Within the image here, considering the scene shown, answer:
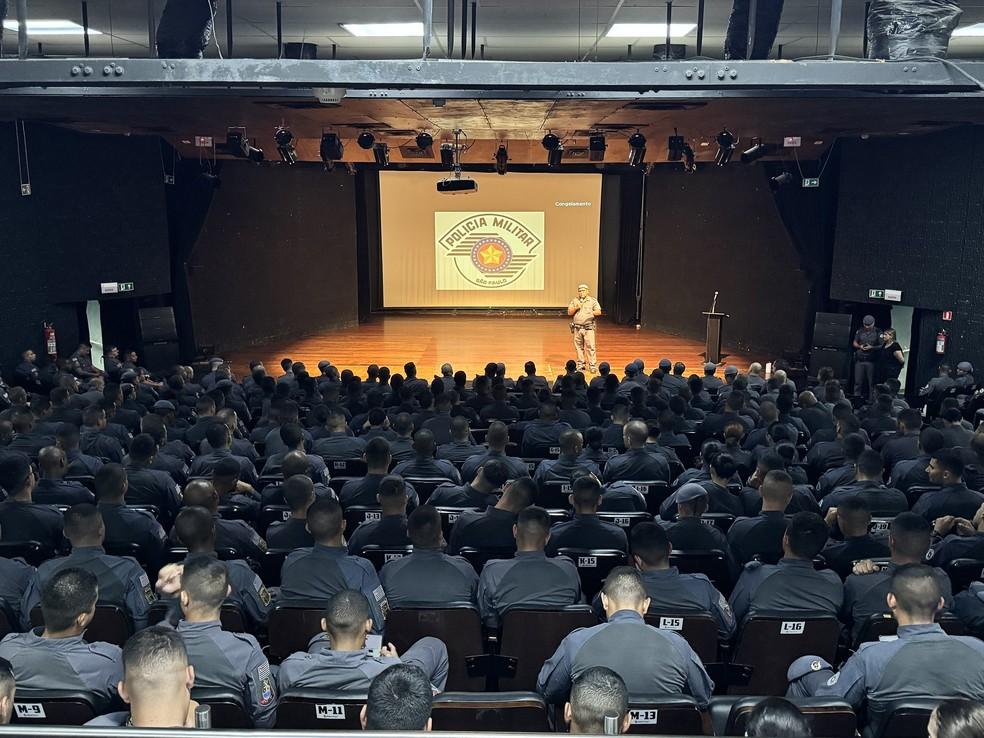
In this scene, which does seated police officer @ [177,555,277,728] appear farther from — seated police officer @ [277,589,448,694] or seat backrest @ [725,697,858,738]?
seat backrest @ [725,697,858,738]

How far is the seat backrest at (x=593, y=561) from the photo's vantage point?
15.8ft

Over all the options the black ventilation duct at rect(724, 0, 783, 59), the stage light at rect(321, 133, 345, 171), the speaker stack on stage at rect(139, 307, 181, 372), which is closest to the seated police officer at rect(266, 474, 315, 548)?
the black ventilation duct at rect(724, 0, 783, 59)

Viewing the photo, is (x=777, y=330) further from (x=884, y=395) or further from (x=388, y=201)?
(x=388, y=201)

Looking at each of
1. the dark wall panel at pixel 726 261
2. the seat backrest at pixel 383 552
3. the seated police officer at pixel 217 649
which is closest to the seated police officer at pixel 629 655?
the seated police officer at pixel 217 649

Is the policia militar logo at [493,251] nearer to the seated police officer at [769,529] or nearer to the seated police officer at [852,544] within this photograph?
the seated police officer at [769,529]

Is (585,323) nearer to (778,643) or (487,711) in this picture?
(778,643)

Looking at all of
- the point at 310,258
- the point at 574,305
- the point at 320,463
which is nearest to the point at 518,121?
the point at 574,305

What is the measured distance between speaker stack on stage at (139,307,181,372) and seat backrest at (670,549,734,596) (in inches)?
485

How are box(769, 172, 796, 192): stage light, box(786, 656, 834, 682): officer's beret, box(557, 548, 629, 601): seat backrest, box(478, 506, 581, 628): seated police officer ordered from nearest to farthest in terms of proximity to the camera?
box(786, 656, 834, 682): officer's beret → box(478, 506, 581, 628): seated police officer → box(557, 548, 629, 601): seat backrest → box(769, 172, 796, 192): stage light

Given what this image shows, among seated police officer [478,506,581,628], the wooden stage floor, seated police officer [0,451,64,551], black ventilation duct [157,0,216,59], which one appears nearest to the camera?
seated police officer [478,506,581,628]

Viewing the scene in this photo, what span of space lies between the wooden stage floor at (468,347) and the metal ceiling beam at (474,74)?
8895 millimetres

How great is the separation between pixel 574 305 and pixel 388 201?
341 inches

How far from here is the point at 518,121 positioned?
38.2ft

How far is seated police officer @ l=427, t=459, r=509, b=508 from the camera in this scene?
19.4 ft
